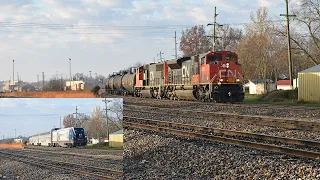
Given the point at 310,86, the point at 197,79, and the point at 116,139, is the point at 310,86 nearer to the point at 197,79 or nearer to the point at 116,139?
the point at 197,79

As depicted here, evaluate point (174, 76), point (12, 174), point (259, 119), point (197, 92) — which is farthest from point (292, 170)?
point (174, 76)

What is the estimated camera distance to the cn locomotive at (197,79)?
88.5 feet

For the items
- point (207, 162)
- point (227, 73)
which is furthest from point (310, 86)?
point (207, 162)

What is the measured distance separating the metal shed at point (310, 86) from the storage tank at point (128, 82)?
18874 millimetres

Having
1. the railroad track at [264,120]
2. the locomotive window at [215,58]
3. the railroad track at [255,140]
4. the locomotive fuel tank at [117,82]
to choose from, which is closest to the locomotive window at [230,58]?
the locomotive window at [215,58]

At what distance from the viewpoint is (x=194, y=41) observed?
83.3m

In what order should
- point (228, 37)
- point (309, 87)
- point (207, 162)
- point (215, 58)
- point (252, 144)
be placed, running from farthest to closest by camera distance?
point (228, 37), point (309, 87), point (215, 58), point (252, 144), point (207, 162)

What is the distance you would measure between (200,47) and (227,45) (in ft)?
21.2

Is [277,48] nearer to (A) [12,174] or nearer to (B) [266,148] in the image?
(B) [266,148]

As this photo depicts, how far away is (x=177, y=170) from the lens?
9000 millimetres

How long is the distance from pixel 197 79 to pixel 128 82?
1715cm

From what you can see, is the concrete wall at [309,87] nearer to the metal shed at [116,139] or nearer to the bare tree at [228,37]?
the metal shed at [116,139]

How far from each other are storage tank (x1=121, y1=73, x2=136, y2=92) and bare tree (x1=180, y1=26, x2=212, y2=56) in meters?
35.2

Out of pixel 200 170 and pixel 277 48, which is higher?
pixel 277 48
